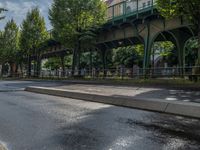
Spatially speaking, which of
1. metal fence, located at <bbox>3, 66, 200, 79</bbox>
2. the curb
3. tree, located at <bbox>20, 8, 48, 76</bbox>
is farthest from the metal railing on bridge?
tree, located at <bbox>20, 8, 48, 76</bbox>

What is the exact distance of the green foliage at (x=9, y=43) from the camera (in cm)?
6494

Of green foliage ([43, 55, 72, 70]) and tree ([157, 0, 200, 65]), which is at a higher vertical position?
tree ([157, 0, 200, 65])

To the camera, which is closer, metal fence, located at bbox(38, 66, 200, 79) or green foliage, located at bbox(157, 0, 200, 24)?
green foliage, located at bbox(157, 0, 200, 24)

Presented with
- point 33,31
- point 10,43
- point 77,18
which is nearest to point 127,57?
point 33,31

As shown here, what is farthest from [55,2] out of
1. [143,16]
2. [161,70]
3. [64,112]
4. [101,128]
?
[101,128]

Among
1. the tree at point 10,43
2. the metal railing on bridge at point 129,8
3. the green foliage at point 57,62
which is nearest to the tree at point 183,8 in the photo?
the metal railing on bridge at point 129,8

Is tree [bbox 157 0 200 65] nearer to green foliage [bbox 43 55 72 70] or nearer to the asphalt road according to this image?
the asphalt road

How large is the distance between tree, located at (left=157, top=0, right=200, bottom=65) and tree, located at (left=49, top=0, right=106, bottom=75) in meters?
15.4

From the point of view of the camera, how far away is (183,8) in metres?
20.3

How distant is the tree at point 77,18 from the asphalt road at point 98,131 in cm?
2836

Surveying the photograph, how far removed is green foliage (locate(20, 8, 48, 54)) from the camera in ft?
182

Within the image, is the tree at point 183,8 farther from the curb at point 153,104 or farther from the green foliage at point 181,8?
the curb at point 153,104

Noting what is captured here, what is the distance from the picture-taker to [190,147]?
4.96 meters

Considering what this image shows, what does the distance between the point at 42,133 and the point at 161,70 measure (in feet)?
65.6
